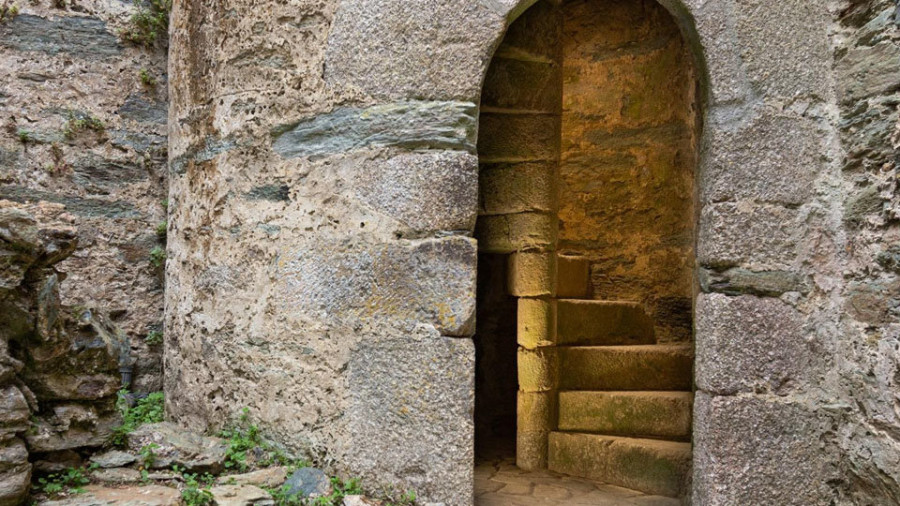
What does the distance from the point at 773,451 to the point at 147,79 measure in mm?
3517

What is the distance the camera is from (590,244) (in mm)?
5387

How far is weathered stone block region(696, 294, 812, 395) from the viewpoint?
2.58 m

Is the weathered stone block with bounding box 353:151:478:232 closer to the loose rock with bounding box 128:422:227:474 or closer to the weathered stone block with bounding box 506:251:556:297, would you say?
the loose rock with bounding box 128:422:227:474

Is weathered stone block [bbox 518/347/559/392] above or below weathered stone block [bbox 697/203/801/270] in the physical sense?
below

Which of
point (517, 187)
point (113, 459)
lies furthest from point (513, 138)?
point (113, 459)

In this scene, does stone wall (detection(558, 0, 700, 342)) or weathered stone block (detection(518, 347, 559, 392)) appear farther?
stone wall (detection(558, 0, 700, 342))

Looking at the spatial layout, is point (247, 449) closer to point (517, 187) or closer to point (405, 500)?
point (405, 500)

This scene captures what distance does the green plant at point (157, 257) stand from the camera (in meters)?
3.67

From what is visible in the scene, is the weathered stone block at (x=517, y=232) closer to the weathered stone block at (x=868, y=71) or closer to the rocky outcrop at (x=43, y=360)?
the weathered stone block at (x=868, y=71)

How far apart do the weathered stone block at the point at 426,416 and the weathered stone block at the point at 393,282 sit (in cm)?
9

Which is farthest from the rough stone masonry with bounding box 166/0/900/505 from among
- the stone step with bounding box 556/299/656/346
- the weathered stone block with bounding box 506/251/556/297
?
the stone step with bounding box 556/299/656/346

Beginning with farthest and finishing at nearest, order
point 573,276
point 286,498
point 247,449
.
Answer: point 573,276 < point 247,449 < point 286,498

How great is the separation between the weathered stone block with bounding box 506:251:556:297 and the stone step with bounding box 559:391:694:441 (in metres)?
0.64

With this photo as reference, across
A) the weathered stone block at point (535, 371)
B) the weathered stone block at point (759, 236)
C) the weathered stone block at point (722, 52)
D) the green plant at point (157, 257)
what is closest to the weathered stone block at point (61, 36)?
the green plant at point (157, 257)
